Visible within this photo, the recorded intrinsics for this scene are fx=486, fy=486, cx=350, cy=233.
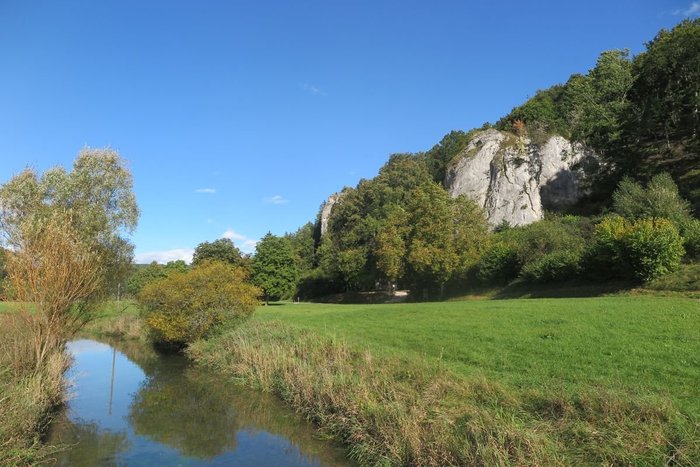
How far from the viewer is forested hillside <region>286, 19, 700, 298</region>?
103 ft

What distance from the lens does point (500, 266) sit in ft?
138

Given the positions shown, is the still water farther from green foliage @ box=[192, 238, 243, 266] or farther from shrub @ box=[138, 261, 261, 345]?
green foliage @ box=[192, 238, 243, 266]

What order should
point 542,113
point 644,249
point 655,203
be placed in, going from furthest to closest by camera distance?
1. point 542,113
2. point 655,203
3. point 644,249

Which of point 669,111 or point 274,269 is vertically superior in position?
point 669,111

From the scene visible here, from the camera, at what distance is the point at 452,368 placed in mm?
13461

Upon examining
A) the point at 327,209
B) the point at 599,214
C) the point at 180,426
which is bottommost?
the point at 180,426

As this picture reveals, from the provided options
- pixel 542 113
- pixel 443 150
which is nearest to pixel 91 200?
pixel 542 113

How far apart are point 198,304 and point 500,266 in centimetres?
2665

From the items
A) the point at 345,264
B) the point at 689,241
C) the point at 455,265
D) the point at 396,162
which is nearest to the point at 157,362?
the point at 455,265

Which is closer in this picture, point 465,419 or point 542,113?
point 465,419

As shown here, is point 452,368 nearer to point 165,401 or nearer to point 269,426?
point 269,426

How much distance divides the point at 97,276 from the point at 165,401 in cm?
518

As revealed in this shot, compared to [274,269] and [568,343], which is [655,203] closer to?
[568,343]

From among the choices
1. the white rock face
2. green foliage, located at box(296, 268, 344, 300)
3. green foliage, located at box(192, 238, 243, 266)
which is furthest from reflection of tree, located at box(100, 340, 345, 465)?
green foliage, located at box(192, 238, 243, 266)
